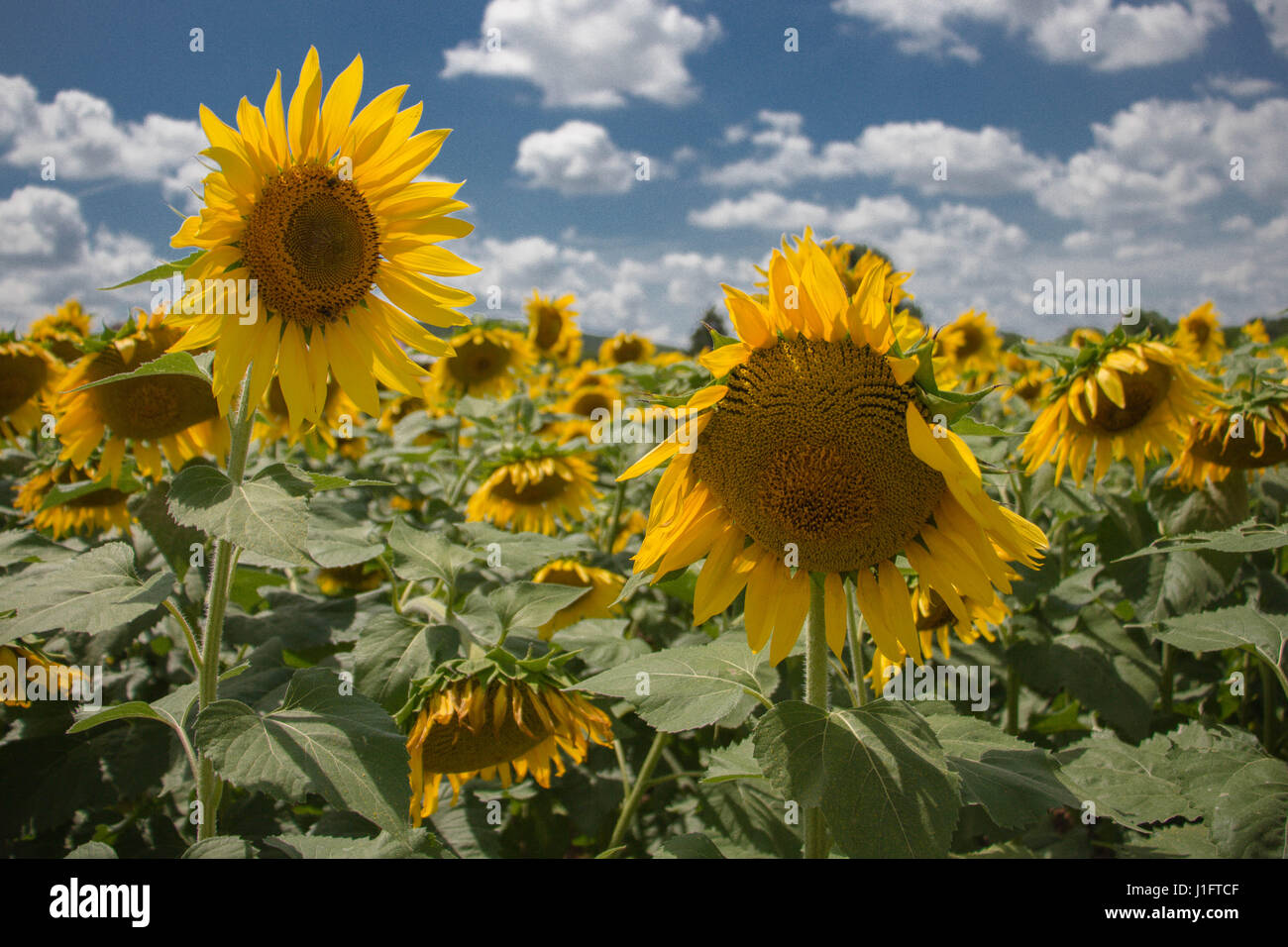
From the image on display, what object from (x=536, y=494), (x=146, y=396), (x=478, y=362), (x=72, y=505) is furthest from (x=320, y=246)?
(x=478, y=362)

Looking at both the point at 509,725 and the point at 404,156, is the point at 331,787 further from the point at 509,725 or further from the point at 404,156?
the point at 404,156

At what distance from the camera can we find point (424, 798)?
2.53 m

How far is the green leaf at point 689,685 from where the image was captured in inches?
69.6

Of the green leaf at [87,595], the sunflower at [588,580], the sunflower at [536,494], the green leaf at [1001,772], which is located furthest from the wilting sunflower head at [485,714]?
the sunflower at [536,494]

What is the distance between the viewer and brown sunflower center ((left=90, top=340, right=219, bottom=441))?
3.29m

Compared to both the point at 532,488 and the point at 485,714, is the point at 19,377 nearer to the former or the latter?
the point at 532,488

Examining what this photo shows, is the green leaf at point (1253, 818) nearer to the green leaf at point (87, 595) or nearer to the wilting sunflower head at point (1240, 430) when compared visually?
the wilting sunflower head at point (1240, 430)

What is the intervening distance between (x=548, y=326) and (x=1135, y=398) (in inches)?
282

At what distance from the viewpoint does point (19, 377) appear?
16.6ft

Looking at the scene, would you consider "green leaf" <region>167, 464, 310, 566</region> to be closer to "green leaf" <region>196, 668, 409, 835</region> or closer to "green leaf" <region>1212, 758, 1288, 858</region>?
"green leaf" <region>196, 668, 409, 835</region>

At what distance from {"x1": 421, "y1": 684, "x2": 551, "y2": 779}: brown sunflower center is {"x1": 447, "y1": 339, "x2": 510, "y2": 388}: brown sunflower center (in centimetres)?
519

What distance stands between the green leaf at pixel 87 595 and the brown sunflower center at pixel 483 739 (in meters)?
0.79

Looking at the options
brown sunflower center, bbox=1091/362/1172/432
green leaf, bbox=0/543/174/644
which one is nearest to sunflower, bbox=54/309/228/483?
green leaf, bbox=0/543/174/644

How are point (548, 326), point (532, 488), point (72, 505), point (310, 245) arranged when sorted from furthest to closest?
point (548, 326)
point (532, 488)
point (72, 505)
point (310, 245)
